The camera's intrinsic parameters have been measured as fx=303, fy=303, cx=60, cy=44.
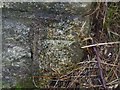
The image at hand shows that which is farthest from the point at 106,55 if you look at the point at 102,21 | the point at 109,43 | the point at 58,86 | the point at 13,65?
the point at 13,65

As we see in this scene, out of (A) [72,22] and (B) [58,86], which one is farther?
(B) [58,86]

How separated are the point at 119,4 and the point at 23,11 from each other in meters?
0.49

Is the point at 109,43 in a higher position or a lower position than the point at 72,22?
lower

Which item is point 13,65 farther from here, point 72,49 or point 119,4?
point 119,4

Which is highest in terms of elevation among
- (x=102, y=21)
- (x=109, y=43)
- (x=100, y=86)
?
(x=102, y=21)

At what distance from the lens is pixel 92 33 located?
1546 millimetres

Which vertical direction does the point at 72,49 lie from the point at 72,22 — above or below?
below

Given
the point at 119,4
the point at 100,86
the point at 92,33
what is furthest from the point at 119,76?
the point at 119,4

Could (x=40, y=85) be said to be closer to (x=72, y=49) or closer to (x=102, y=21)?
(x=72, y=49)

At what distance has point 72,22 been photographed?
1.46 metres

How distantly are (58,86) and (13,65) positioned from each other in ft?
0.85

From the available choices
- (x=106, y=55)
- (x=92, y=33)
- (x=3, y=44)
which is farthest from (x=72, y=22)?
(x=3, y=44)

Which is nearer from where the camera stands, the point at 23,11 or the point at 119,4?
the point at 23,11

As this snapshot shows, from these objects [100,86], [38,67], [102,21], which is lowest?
[100,86]
